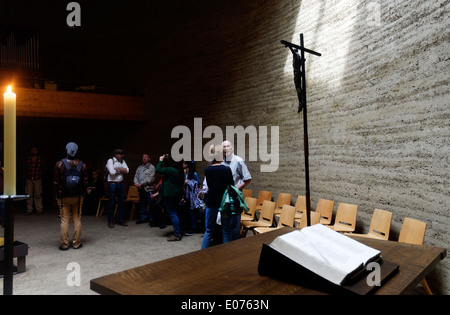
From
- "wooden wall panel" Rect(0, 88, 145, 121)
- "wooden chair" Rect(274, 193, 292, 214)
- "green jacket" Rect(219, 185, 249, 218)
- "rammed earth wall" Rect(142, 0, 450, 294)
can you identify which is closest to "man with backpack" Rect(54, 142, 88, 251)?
"green jacket" Rect(219, 185, 249, 218)

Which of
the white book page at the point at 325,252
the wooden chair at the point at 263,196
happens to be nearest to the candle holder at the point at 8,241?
the white book page at the point at 325,252

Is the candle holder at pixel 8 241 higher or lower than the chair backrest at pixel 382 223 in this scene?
higher

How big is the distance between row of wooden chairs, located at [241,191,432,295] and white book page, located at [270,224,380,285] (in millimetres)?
2098

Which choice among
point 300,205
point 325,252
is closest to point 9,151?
point 325,252

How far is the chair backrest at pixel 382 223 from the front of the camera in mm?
3855

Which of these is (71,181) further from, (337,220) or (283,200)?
(337,220)

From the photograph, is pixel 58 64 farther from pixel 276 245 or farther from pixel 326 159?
pixel 276 245

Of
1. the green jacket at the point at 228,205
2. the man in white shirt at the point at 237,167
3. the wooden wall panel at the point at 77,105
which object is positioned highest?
the wooden wall panel at the point at 77,105

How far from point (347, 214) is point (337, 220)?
17 centimetres

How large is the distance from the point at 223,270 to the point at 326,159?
4.53 metres

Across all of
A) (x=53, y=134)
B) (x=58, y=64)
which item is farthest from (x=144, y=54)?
(x=53, y=134)

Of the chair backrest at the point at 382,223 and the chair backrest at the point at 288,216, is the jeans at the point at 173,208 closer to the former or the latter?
the chair backrest at the point at 288,216

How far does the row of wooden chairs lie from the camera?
334 cm

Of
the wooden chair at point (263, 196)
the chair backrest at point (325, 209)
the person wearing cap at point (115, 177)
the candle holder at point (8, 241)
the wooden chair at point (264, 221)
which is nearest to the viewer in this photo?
the candle holder at point (8, 241)
